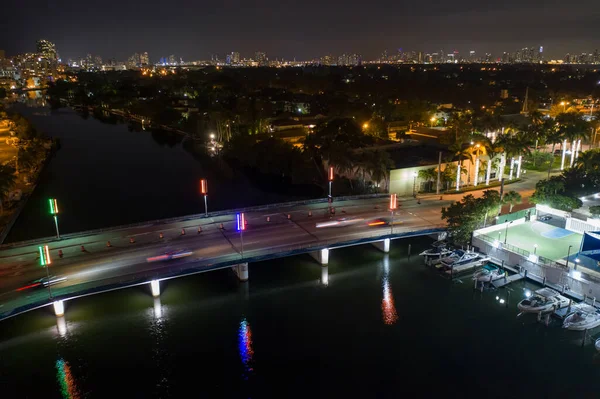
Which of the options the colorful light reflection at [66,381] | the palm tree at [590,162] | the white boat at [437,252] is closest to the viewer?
the colorful light reflection at [66,381]

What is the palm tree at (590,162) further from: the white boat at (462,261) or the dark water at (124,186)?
the dark water at (124,186)

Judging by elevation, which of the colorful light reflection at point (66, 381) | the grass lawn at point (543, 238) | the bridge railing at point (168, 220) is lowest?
the colorful light reflection at point (66, 381)

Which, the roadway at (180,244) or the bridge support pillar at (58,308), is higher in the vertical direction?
the roadway at (180,244)

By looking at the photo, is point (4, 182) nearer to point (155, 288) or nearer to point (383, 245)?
point (155, 288)

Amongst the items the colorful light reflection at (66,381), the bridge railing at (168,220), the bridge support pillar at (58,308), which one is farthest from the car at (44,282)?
the bridge railing at (168,220)

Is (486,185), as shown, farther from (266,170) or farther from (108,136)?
(108,136)

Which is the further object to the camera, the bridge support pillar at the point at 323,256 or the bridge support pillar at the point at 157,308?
the bridge support pillar at the point at 323,256

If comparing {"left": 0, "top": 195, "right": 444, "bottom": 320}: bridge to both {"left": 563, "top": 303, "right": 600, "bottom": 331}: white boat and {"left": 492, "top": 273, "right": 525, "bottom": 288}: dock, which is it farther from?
{"left": 563, "top": 303, "right": 600, "bottom": 331}: white boat
